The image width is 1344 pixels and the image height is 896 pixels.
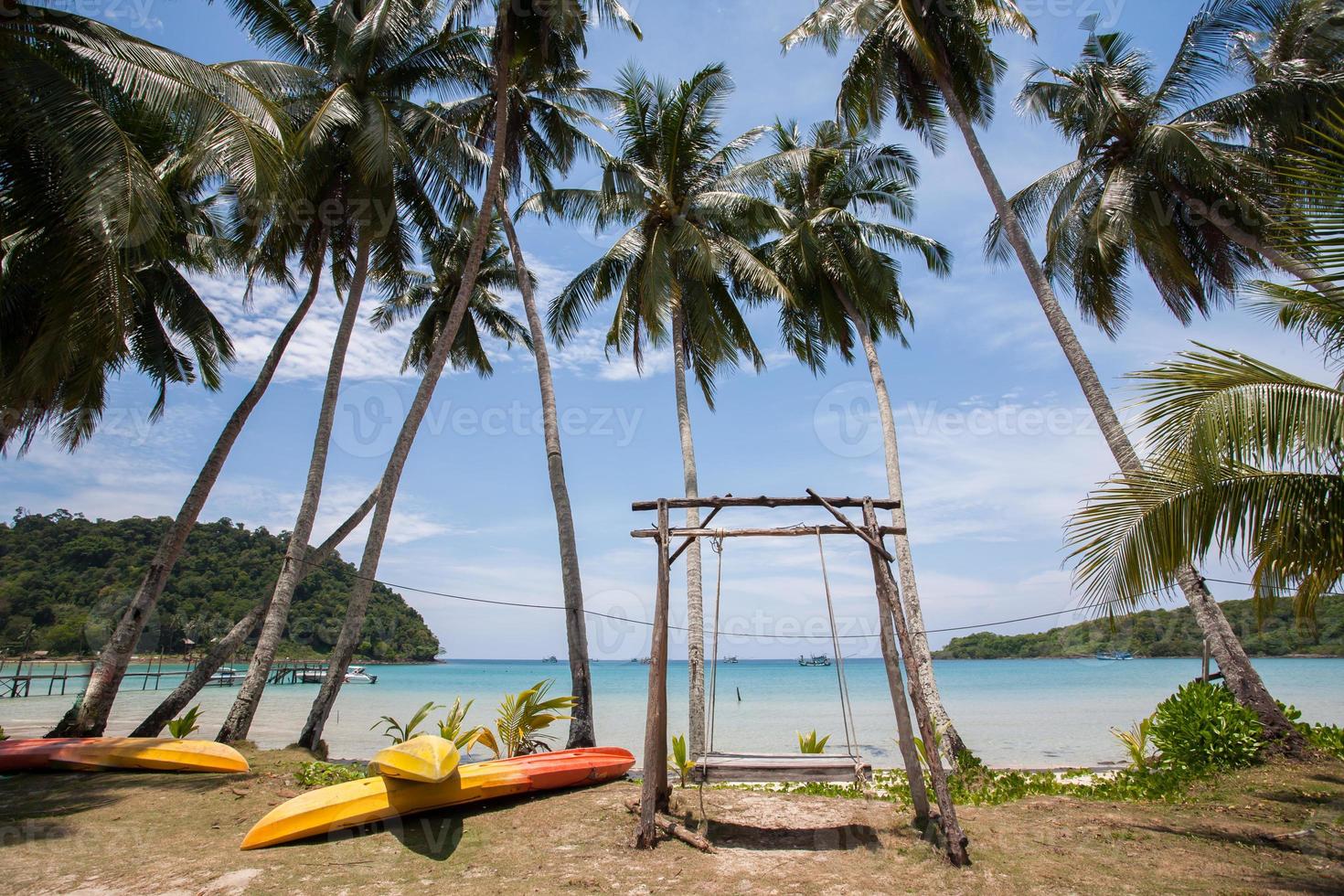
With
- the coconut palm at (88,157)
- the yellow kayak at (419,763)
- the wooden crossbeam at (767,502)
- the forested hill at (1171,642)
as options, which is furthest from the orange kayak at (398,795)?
the forested hill at (1171,642)

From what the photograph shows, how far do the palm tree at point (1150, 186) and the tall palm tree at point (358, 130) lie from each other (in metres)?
10.5

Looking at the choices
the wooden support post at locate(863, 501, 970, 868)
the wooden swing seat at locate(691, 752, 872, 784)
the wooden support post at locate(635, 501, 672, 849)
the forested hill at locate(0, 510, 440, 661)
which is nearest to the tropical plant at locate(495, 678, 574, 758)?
the wooden support post at locate(635, 501, 672, 849)

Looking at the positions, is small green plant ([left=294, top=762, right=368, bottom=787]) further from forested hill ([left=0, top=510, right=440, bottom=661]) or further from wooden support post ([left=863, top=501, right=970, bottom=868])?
forested hill ([left=0, top=510, right=440, bottom=661])

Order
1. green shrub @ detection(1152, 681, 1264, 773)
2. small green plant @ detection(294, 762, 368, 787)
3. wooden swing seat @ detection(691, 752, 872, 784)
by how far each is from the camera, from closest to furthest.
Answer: wooden swing seat @ detection(691, 752, 872, 784) < green shrub @ detection(1152, 681, 1264, 773) < small green plant @ detection(294, 762, 368, 787)

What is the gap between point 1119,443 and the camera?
9.82 m

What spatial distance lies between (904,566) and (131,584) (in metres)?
43.5

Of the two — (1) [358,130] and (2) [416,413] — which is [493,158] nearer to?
(1) [358,130]

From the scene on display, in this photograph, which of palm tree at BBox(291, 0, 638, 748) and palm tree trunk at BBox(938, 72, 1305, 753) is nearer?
palm tree trunk at BBox(938, 72, 1305, 753)

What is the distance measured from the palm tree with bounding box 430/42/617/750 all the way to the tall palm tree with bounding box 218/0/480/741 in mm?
1023

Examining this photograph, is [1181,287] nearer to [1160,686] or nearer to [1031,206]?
[1031,206]

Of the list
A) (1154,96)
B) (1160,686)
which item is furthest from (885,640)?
(1160,686)

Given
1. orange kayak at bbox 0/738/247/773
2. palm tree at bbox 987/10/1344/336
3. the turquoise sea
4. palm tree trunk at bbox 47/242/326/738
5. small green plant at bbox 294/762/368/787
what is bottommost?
the turquoise sea

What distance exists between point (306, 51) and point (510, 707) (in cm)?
1228

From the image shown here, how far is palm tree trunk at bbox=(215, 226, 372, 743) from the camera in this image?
10.4 m
